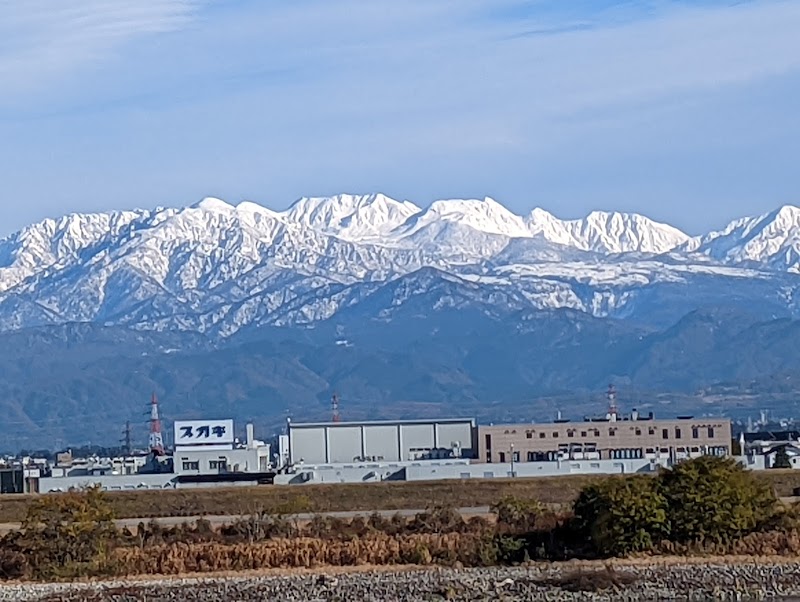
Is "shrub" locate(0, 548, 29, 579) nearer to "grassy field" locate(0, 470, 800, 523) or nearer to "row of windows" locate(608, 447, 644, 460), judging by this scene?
"grassy field" locate(0, 470, 800, 523)

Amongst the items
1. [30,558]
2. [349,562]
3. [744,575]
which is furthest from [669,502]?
[30,558]

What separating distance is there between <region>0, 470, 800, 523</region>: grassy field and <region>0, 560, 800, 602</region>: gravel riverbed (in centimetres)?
2608

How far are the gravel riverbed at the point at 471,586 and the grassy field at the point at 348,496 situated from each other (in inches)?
1027

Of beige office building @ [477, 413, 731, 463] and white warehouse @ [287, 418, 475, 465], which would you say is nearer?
beige office building @ [477, 413, 731, 463]

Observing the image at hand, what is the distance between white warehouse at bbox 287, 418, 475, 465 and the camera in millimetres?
120812

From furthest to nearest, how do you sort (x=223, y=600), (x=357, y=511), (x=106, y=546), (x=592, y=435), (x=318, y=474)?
(x=592, y=435) → (x=318, y=474) → (x=357, y=511) → (x=106, y=546) → (x=223, y=600)

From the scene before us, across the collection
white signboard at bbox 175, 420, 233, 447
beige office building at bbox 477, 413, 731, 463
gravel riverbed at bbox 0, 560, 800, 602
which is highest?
white signboard at bbox 175, 420, 233, 447

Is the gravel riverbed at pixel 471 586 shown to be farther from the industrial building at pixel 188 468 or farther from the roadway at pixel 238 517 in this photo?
the industrial building at pixel 188 468

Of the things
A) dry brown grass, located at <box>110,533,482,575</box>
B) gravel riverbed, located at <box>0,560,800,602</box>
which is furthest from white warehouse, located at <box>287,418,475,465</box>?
gravel riverbed, located at <box>0,560,800,602</box>

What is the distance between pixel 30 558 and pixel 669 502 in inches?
639

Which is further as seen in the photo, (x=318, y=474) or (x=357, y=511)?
(x=318, y=474)

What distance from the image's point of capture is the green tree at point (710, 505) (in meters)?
46.6

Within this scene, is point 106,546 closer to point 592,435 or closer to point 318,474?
point 318,474

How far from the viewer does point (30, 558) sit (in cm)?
4853
